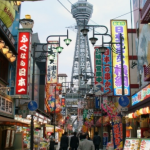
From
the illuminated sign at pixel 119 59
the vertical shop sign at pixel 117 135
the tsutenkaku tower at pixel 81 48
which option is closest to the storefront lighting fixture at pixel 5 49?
the vertical shop sign at pixel 117 135

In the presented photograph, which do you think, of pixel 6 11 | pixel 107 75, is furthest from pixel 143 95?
pixel 6 11

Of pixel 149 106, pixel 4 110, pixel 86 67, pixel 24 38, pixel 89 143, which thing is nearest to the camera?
pixel 89 143

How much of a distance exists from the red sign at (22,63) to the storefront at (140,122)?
8307mm

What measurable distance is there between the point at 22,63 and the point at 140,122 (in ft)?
34.2

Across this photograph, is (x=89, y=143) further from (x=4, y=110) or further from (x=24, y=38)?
(x=24, y=38)

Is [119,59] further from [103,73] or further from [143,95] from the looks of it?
[143,95]

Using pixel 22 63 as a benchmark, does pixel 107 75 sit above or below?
above

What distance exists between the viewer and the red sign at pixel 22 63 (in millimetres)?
20672

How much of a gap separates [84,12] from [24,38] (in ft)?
514

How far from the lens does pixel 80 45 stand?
552ft

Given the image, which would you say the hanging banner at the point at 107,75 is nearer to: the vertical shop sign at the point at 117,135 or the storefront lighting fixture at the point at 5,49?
the vertical shop sign at the point at 117,135

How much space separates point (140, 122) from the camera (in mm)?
22828

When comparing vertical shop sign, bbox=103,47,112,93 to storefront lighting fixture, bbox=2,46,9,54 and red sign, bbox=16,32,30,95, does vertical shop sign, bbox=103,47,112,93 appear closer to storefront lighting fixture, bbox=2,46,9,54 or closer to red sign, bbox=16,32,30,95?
red sign, bbox=16,32,30,95

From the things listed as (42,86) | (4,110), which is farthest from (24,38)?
(42,86)
